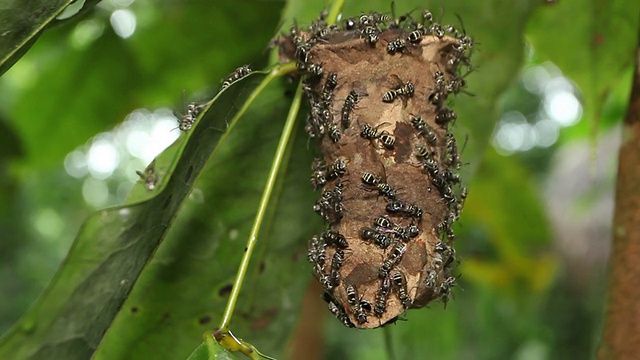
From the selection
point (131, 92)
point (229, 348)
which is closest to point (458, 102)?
→ point (229, 348)

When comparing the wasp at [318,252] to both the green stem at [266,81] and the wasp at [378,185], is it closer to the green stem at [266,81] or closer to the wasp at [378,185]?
the wasp at [378,185]

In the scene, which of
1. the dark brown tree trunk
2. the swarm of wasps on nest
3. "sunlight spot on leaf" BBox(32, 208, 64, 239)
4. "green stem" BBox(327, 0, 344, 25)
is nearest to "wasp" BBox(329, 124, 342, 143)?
the swarm of wasps on nest

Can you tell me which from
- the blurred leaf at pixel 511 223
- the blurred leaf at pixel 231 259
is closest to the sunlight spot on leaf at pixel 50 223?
the blurred leaf at pixel 511 223

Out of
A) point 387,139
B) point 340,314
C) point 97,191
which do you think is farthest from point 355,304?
point 97,191

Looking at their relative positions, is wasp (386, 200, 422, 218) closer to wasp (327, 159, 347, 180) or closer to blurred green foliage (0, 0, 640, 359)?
wasp (327, 159, 347, 180)

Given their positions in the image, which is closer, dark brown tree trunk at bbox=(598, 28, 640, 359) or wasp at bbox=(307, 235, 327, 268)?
wasp at bbox=(307, 235, 327, 268)

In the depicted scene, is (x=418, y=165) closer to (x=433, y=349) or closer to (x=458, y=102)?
(x=458, y=102)
